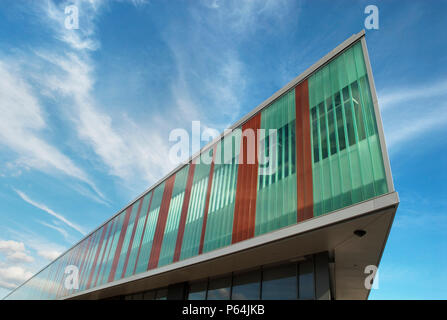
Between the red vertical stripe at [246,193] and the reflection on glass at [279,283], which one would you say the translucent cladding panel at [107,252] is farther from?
the reflection on glass at [279,283]

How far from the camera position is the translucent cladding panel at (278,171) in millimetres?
11180

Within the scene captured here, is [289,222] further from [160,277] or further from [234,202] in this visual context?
[160,277]

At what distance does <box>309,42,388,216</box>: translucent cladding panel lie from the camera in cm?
910

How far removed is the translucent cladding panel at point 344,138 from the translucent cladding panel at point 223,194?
4.53 meters

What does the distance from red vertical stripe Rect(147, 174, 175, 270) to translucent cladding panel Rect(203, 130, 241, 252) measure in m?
5.05

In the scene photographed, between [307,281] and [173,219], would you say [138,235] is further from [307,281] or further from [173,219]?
[307,281]

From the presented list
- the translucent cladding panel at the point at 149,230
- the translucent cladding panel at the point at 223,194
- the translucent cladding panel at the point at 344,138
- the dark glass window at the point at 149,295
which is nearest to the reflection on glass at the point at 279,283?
the translucent cladding panel at the point at 223,194

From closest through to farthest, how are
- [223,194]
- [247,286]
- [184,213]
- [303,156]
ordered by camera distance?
[303,156] < [247,286] < [223,194] < [184,213]

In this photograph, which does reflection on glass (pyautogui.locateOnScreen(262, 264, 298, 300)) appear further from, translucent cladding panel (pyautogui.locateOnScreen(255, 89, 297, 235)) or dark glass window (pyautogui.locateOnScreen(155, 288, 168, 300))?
dark glass window (pyautogui.locateOnScreen(155, 288, 168, 300))

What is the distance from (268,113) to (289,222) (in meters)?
5.56

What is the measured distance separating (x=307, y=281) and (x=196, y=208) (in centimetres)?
730

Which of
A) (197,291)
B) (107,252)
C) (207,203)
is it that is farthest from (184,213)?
(107,252)

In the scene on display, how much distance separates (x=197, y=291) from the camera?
52.0 feet
